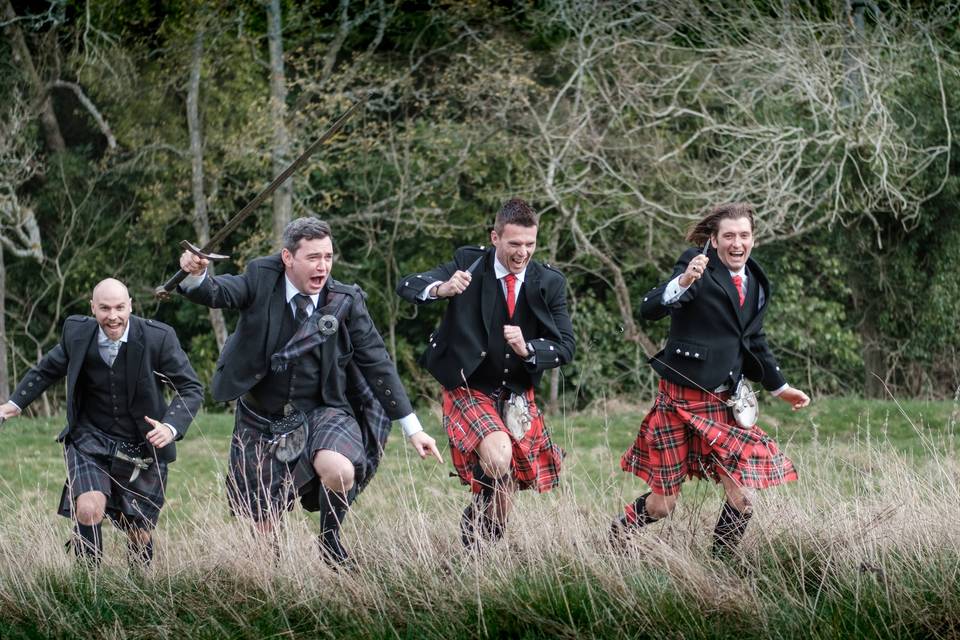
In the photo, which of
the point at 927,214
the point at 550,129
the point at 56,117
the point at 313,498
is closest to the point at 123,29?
the point at 56,117

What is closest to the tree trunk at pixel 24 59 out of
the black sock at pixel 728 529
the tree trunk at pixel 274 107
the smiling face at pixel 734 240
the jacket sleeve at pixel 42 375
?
the tree trunk at pixel 274 107

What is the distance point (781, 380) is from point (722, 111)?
43.0 feet

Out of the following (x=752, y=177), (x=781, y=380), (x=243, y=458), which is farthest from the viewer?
(x=752, y=177)

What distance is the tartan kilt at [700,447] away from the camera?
6.01m

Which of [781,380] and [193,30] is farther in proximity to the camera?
[193,30]

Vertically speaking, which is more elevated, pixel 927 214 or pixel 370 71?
pixel 370 71

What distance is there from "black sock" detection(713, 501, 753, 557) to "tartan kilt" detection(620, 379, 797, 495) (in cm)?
16

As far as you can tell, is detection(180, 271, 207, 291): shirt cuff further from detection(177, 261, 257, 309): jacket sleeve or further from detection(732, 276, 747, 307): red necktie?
detection(732, 276, 747, 307): red necktie

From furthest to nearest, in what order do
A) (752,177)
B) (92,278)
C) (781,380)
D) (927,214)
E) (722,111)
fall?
(92,278) → (722,111) → (927,214) → (752,177) → (781,380)

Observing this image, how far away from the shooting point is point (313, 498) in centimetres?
621

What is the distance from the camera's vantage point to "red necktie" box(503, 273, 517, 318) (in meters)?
6.32

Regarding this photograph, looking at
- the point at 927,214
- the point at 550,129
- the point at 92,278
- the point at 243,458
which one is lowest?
the point at 92,278

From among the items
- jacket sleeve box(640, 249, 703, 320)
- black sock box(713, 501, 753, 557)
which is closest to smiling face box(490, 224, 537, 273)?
jacket sleeve box(640, 249, 703, 320)

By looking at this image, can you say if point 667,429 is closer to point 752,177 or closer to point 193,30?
point 752,177
